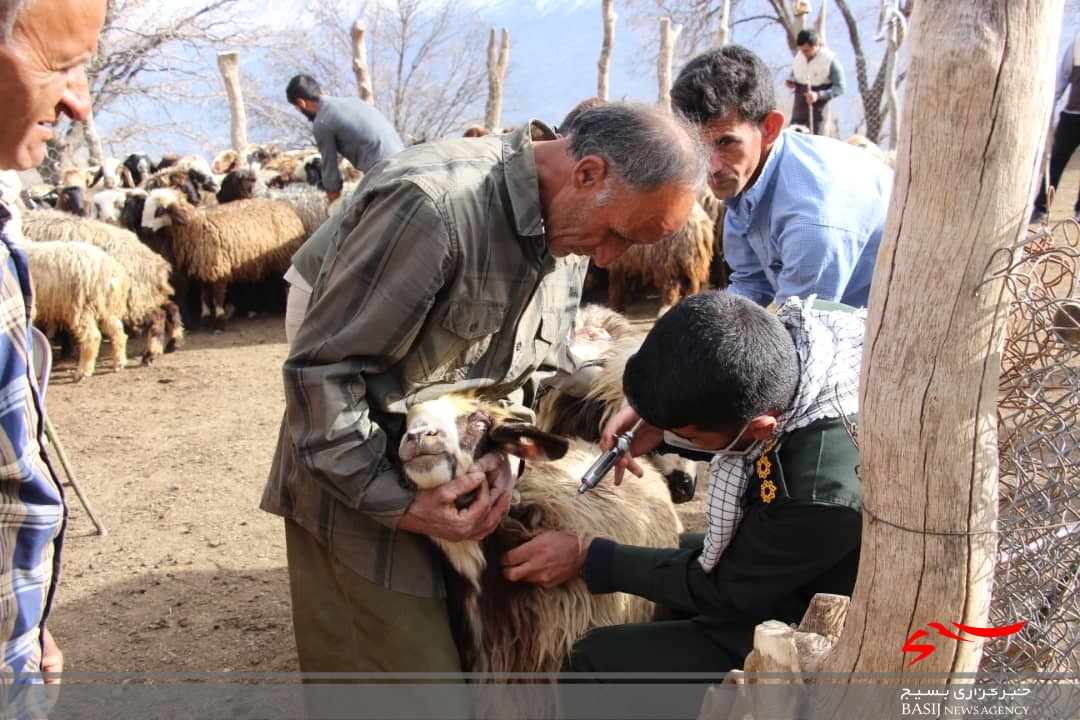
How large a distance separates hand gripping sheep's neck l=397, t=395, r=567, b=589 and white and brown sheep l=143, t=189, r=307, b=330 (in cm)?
835

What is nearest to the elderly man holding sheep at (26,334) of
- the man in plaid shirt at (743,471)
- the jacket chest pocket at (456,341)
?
the jacket chest pocket at (456,341)

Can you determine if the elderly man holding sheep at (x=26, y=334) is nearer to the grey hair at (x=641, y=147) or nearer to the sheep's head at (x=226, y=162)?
the grey hair at (x=641, y=147)

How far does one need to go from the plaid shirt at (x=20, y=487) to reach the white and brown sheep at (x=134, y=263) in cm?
779

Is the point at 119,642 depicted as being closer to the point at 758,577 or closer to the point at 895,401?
the point at 758,577

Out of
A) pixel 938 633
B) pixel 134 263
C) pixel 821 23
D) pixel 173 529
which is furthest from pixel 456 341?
pixel 821 23

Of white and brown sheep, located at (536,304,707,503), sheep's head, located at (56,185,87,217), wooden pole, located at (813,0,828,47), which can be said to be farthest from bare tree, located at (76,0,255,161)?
white and brown sheep, located at (536,304,707,503)

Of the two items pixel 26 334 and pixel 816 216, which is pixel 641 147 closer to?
pixel 816 216

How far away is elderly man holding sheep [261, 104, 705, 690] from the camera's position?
227cm

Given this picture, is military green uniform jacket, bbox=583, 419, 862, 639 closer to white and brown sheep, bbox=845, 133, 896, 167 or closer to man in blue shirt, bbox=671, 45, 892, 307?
man in blue shirt, bbox=671, 45, 892, 307

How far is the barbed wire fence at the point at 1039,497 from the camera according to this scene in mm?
1724

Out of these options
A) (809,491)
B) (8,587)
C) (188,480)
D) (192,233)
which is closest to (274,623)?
(188,480)

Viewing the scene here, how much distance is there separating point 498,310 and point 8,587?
133 cm

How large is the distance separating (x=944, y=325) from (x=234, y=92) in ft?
70.1

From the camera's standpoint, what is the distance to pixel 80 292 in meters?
8.08
